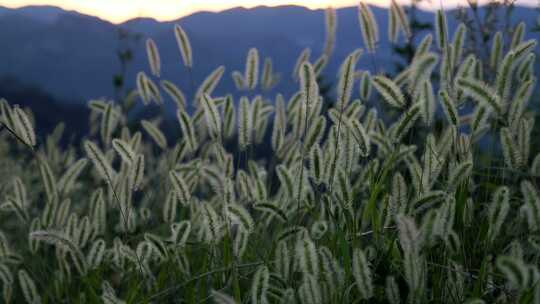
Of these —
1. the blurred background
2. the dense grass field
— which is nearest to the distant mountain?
the blurred background

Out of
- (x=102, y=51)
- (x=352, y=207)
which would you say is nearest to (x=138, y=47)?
(x=102, y=51)

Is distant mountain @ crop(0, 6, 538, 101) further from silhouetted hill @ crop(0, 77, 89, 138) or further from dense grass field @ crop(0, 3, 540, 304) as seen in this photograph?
dense grass field @ crop(0, 3, 540, 304)

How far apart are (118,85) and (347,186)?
3.56m

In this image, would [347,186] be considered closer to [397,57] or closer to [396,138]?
[396,138]

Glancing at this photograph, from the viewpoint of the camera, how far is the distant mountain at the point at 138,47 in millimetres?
8047

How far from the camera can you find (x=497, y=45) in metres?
2.41

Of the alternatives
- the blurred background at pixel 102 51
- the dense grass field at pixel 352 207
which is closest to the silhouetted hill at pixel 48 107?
the blurred background at pixel 102 51

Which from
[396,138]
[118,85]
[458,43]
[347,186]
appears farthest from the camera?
[118,85]

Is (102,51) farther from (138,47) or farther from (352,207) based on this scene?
(352,207)

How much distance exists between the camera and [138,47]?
8.04 m

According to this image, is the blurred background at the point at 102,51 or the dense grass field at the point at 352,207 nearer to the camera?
the dense grass field at the point at 352,207

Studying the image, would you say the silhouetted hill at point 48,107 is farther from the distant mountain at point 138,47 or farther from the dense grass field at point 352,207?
the dense grass field at point 352,207

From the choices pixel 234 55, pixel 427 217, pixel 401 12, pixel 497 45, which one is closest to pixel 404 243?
pixel 427 217

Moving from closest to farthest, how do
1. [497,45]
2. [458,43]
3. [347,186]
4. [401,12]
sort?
[347,186], [458,43], [497,45], [401,12]
